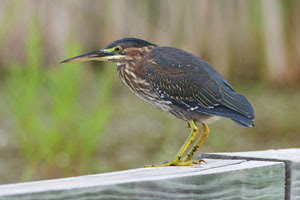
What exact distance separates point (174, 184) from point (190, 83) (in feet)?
3.47

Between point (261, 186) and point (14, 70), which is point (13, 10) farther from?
point (261, 186)

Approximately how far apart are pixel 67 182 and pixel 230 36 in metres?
6.14

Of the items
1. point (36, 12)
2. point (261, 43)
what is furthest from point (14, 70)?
point (261, 43)

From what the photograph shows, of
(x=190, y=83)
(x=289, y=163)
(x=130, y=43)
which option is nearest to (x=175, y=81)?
(x=190, y=83)

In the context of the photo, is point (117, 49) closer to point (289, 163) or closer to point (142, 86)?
point (142, 86)

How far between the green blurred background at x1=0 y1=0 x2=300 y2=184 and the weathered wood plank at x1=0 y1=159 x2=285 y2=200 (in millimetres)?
3083

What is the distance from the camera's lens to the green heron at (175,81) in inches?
105

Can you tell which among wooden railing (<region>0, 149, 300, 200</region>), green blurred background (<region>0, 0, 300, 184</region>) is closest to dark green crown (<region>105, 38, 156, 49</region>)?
wooden railing (<region>0, 149, 300, 200</region>)

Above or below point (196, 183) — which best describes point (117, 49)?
above

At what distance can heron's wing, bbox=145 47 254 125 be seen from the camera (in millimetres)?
2674

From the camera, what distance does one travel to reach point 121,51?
2.72 m

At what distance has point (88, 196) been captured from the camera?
1584mm

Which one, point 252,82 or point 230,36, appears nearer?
point 230,36

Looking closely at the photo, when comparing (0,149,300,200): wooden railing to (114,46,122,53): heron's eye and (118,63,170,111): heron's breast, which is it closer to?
(118,63,170,111): heron's breast
